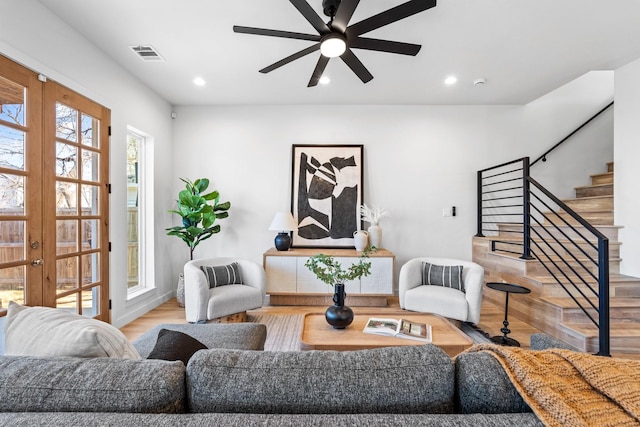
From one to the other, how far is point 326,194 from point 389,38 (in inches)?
83.1

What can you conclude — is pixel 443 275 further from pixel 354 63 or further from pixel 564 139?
pixel 564 139

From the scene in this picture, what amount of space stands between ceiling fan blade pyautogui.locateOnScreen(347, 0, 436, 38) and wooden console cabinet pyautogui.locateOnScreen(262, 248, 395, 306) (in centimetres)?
248

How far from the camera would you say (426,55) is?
112 inches

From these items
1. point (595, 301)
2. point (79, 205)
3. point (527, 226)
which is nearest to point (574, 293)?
point (595, 301)

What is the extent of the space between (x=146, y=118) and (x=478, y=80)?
162 inches

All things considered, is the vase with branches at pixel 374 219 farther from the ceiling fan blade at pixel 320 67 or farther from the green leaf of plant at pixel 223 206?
the ceiling fan blade at pixel 320 67

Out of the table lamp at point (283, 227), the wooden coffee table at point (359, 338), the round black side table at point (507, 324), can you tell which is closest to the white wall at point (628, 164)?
the round black side table at point (507, 324)

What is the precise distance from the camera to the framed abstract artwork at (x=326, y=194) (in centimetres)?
411

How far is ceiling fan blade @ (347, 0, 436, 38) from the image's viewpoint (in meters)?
1.63

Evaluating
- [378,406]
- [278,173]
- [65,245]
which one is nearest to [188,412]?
[378,406]

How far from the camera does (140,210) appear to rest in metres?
3.69

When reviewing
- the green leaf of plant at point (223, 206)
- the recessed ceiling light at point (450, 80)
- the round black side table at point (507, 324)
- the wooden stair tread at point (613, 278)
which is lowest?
the round black side table at point (507, 324)

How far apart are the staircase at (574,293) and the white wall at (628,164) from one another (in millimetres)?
100

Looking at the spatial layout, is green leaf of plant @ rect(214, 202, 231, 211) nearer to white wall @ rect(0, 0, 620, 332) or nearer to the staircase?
white wall @ rect(0, 0, 620, 332)
